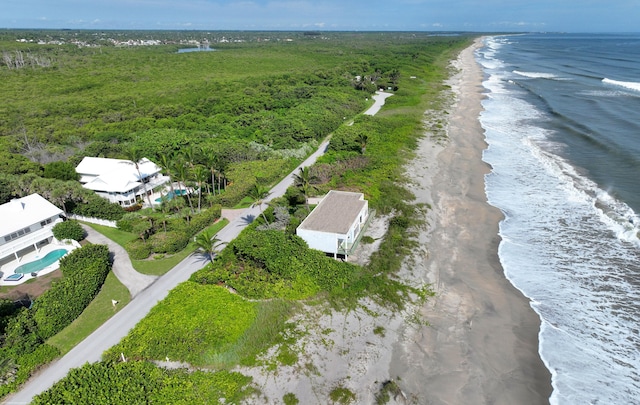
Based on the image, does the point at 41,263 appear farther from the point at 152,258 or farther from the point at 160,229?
the point at 160,229

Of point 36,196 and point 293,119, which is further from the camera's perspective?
point 293,119

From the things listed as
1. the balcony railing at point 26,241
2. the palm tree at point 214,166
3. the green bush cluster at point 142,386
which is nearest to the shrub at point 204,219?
the palm tree at point 214,166

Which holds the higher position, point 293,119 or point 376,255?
point 293,119

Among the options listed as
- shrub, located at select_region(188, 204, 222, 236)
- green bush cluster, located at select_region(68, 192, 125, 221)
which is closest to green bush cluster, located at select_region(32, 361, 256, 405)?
shrub, located at select_region(188, 204, 222, 236)

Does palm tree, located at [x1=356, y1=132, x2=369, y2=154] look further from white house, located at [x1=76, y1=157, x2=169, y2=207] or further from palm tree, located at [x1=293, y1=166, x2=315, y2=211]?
white house, located at [x1=76, y1=157, x2=169, y2=207]

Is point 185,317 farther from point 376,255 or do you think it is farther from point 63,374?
point 376,255

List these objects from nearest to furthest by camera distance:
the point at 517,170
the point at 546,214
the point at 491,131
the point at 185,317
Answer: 1. the point at 185,317
2. the point at 546,214
3. the point at 517,170
4. the point at 491,131

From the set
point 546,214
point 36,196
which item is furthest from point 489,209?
point 36,196
